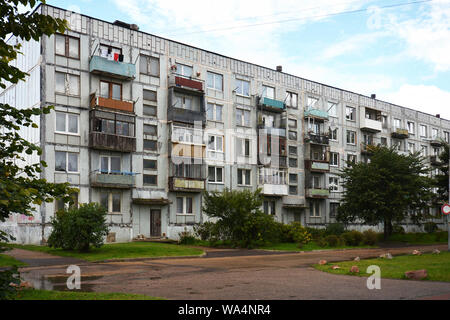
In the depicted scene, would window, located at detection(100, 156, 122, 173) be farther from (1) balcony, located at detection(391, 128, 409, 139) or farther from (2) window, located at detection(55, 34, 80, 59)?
(1) balcony, located at detection(391, 128, 409, 139)

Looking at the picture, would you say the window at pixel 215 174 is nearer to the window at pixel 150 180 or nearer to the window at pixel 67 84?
the window at pixel 150 180

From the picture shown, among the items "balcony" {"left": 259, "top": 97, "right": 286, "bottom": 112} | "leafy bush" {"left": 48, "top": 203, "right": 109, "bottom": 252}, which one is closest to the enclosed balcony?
"leafy bush" {"left": 48, "top": 203, "right": 109, "bottom": 252}

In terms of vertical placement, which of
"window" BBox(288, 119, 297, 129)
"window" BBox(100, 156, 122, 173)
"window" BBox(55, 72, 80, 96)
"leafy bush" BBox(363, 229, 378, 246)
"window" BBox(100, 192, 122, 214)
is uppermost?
"window" BBox(55, 72, 80, 96)

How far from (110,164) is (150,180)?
12.5ft

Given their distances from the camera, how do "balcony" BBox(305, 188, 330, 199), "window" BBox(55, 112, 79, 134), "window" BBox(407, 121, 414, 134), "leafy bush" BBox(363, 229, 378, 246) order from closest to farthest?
"window" BBox(55, 112, 79, 134)
"leafy bush" BBox(363, 229, 378, 246)
"balcony" BBox(305, 188, 330, 199)
"window" BBox(407, 121, 414, 134)

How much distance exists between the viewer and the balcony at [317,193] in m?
50.2

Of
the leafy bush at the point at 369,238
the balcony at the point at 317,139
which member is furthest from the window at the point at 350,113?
the leafy bush at the point at 369,238

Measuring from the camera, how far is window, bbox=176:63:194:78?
40.8 m

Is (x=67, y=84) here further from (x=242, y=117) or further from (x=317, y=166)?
(x=317, y=166)

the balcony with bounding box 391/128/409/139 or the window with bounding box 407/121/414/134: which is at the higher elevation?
the window with bounding box 407/121/414/134

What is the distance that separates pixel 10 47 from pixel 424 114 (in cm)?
7070

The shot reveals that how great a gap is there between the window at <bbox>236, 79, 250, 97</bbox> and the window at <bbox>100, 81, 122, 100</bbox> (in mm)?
12803
